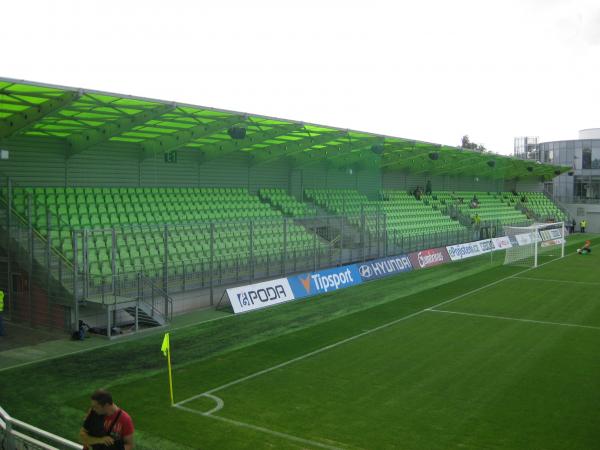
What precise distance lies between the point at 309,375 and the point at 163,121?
40.0 ft

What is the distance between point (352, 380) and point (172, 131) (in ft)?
46.6

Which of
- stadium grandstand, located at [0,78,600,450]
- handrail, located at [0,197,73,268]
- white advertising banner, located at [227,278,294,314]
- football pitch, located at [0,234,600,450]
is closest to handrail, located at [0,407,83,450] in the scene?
stadium grandstand, located at [0,78,600,450]

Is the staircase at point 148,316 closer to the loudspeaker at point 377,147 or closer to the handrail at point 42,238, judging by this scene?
the handrail at point 42,238

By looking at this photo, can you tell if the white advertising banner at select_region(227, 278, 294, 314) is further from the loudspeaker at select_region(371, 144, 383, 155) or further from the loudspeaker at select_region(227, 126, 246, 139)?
the loudspeaker at select_region(371, 144, 383, 155)

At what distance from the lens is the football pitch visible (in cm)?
967

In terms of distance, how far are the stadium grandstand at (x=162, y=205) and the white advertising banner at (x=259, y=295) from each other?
1.38 metres

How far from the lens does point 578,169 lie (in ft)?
215

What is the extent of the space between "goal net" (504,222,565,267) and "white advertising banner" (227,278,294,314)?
16.2m

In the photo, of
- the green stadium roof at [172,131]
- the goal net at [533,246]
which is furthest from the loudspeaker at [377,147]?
the goal net at [533,246]

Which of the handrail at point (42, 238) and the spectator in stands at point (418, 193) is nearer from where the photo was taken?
the handrail at point (42, 238)

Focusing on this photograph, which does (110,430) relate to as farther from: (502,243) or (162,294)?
(502,243)

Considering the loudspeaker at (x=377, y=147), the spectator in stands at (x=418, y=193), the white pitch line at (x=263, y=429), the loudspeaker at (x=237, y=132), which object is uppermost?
the loudspeaker at (x=377, y=147)

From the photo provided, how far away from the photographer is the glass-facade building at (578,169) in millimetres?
64250

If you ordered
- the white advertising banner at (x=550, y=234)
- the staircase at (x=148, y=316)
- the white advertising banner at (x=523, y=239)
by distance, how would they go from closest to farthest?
the staircase at (x=148, y=316) → the white advertising banner at (x=523, y=239) → the white advertising banner at (x=550, y=234)
